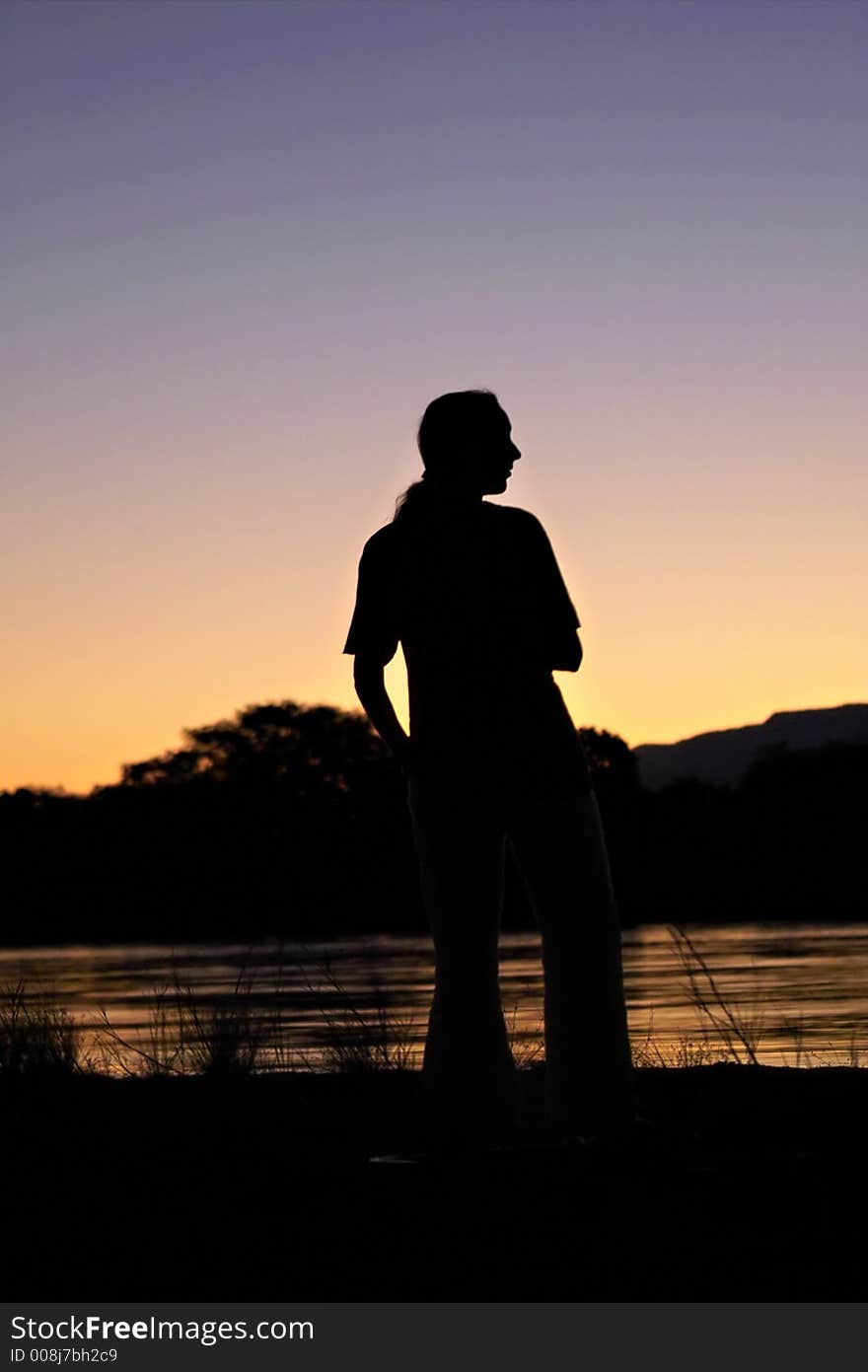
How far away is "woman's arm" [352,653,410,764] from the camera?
15.2 feet

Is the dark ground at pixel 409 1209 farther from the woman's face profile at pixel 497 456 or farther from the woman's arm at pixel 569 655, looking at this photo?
the woman's face profile at pixel 497 456

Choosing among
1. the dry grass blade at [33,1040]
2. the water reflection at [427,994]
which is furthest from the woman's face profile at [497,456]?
the dry grass blade at [33,1040]

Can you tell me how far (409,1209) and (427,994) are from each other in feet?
44.3

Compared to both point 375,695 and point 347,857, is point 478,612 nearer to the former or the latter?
point 375,695

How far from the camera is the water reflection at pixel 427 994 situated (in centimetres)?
770

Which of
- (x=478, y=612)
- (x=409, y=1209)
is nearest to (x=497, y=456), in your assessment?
(x=478, y=612)

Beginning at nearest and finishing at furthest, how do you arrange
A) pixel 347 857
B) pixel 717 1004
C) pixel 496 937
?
1. pixel 496 937
2. pixel 717 1004
3. pixel 347 857

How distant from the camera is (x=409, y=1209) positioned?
158 inches

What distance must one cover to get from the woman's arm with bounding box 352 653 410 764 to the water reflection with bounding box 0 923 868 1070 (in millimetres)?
1976

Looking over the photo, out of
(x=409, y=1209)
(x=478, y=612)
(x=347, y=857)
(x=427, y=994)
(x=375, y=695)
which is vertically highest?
(x=347, y=857)

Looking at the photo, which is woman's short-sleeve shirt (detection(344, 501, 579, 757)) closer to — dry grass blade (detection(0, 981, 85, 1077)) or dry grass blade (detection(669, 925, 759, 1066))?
dry grass blade (detection(669, 925, 759, 1066))
